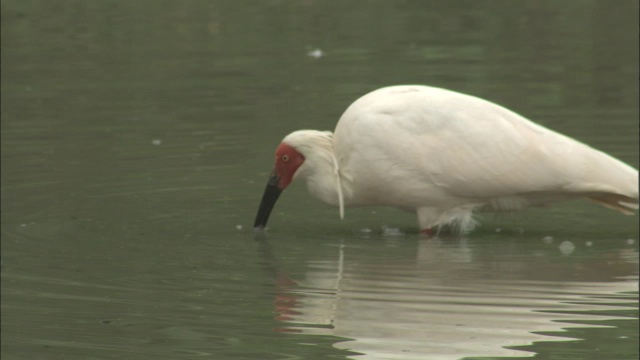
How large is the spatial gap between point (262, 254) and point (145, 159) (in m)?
2.36

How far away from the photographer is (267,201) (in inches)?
377

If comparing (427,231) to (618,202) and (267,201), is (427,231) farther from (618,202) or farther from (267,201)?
(618,202)

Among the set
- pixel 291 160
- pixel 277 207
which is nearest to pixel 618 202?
pixel 291 160

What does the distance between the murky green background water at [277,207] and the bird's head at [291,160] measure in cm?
15

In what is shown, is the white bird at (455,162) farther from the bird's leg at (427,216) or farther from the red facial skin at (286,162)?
the red facial skin at (286,162)

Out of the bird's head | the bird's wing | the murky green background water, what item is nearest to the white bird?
the bird's wing

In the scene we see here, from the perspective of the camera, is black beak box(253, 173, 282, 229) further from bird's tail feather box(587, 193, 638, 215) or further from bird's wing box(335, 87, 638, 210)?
bird's tail feather box(587, 193, 638, 215)

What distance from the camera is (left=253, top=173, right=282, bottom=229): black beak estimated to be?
31.3ft

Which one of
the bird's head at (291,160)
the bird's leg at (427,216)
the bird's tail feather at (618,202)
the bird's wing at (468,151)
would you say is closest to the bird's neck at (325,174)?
the bird's head at (291,160)

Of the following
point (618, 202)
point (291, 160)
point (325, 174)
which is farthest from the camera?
point (291, 160)

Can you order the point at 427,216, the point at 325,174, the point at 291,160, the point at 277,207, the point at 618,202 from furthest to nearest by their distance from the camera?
the point at 277,207 → the point at 291,160 → the point at 325,174 → the point at 427,216 → the point at 618,202

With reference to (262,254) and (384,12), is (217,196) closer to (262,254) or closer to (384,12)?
(262,254)

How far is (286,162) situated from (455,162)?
106cm

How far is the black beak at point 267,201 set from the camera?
9.55m
